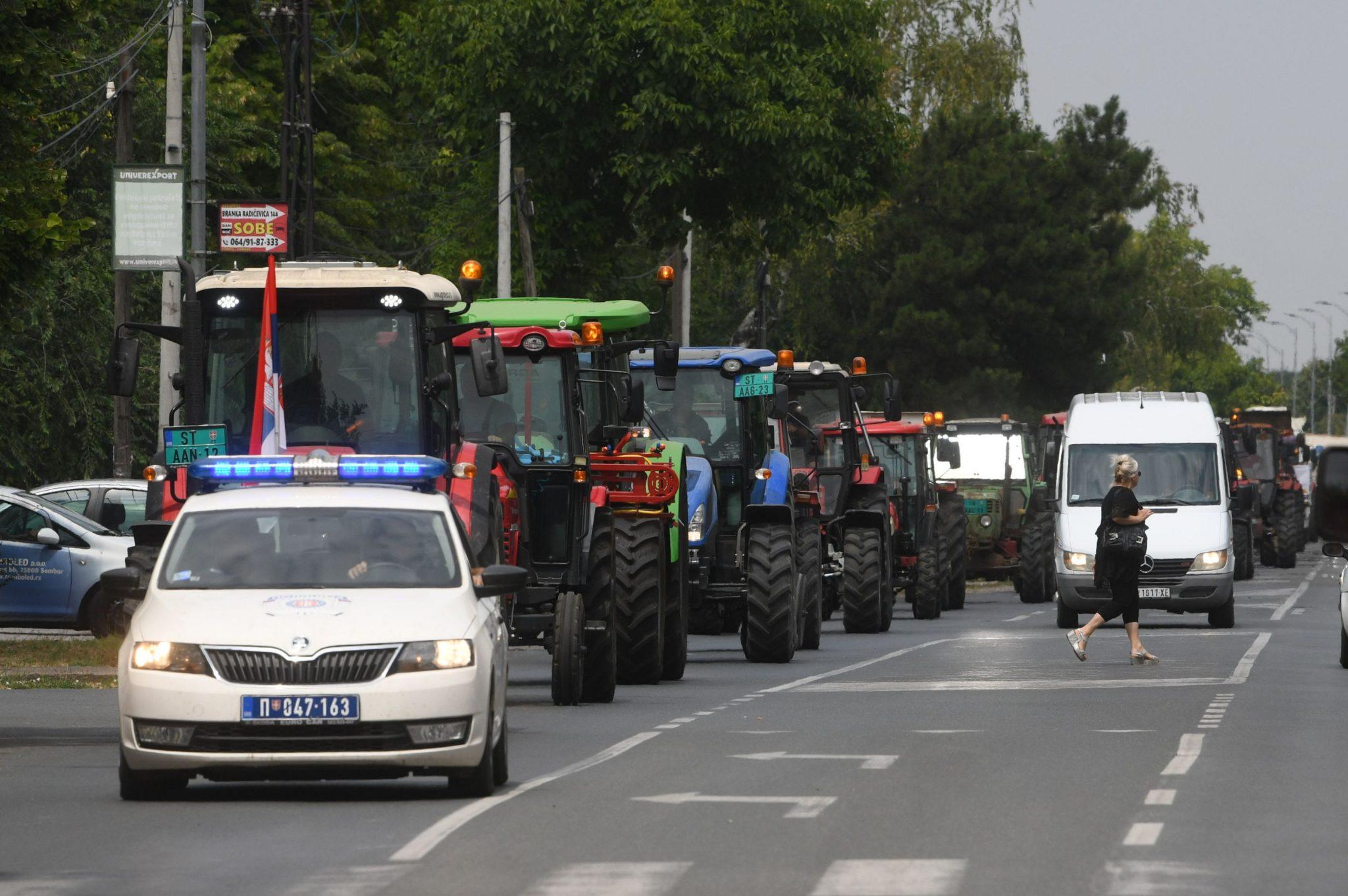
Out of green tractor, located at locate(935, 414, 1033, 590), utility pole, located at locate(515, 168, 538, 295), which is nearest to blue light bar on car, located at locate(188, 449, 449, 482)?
utility pole, located at locate(515, 168, 538, 295)

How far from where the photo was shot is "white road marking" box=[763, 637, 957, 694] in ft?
70.6

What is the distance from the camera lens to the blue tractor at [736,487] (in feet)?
82.3

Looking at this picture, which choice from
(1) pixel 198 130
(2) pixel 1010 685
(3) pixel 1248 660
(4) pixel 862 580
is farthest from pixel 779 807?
(1) pixel 198 130

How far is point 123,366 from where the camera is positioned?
17141mm

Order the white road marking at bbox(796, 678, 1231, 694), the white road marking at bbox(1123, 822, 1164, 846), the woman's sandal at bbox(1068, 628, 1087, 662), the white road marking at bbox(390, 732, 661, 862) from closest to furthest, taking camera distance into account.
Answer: the white road marking at bbox(390, 732, 661, 862), the white road marking at bbox(1123, 822, 1164, 846), the white road marking at bbox(796, 678, 1231, 694), the woman's sandal at bbox(1068, 628, 1087, 662)

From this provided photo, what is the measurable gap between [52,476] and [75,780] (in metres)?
29.3

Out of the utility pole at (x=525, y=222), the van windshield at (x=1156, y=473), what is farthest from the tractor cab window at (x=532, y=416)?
the utility pole at (x=525, y=222)

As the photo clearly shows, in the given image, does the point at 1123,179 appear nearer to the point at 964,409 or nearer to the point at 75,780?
the point at 964,409

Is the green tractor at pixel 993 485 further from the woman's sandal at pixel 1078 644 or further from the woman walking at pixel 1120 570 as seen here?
the woman's sandal at pixel 1078 644

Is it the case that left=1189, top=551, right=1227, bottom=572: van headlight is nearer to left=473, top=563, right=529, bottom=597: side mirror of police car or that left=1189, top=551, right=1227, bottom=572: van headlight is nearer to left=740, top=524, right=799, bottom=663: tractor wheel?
left=740, top=524, right=799, bottom=663: tractor wheel

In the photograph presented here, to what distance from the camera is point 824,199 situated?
46531mm

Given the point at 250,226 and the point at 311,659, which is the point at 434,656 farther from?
the point at 250,226

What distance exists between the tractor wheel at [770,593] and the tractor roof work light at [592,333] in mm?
5074

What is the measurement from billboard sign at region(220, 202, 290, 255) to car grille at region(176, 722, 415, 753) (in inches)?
690
